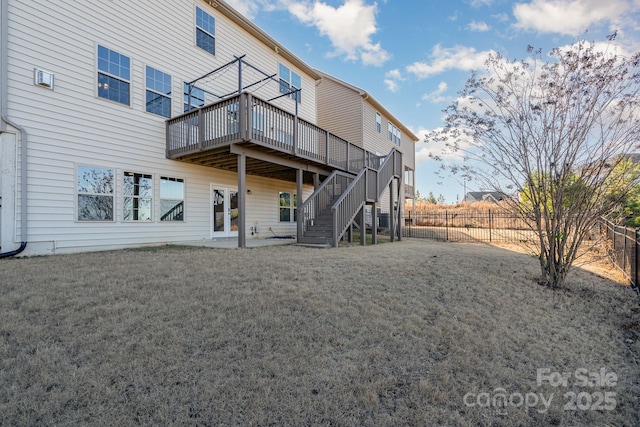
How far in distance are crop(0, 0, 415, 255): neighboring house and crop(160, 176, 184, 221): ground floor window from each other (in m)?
0.04

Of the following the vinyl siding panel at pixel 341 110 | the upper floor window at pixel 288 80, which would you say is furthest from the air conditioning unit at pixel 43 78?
the vinyl siding panel at pixel 341 110

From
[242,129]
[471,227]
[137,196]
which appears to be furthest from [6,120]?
[471,227]

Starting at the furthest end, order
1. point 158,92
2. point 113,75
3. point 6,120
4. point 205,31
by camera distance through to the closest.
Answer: point 205,31 < point 158,92 < point 113,75 < point 6,120

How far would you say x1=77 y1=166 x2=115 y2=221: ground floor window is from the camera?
751 centimetres

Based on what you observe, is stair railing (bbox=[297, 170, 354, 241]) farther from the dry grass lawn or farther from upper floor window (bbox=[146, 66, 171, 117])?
upper floor window (bbox=[146, 66, 171, 117])

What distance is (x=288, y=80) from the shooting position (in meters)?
13.8

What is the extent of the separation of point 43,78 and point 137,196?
319cm

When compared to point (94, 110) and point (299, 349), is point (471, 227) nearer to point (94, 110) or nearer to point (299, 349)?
point (299, 349)

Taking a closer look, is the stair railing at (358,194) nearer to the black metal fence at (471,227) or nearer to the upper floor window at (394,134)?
the black metal fence at (471,227)

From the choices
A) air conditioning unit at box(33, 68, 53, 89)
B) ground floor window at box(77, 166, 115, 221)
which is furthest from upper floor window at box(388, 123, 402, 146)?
air conditioning unit at box(33, 68, 53, 89)

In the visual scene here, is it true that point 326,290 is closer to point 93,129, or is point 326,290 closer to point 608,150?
point 608,150

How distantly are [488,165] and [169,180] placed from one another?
837 cm

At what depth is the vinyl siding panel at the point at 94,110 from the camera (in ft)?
22.0

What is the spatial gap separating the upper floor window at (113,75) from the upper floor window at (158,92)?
57 cm
